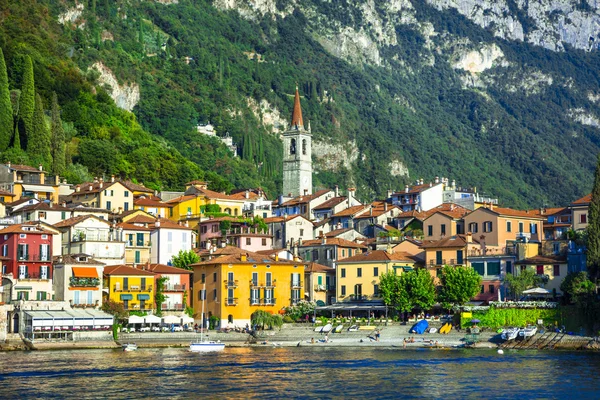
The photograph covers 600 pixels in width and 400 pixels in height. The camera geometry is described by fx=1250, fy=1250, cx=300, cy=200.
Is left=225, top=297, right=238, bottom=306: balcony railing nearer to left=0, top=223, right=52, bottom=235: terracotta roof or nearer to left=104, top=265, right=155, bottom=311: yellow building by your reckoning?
left=104, top=265, right=155, bottom=311: yellow building

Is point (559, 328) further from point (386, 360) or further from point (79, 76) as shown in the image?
point (79, 76)

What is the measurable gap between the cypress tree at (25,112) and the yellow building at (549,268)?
6284 cm

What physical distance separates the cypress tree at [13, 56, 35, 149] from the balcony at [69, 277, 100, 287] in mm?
45118

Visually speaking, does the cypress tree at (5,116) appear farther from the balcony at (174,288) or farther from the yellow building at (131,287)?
the balcony at (174,288)

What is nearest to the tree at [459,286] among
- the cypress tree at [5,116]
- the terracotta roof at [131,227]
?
the terracotta roof at [131,227]

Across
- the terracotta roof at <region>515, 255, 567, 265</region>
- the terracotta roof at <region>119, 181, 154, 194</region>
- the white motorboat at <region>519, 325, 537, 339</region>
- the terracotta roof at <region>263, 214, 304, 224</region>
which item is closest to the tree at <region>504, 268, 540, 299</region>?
the terracotta roof at <region>515, 255, 567, 265</region>

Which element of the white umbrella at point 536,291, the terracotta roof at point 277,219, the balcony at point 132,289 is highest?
the terracotta roof at point 277,219

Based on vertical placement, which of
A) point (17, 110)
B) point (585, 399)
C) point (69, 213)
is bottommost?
point (585, 399)

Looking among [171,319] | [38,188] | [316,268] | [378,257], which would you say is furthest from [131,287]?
[38,188]

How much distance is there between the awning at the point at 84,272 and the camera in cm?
9619

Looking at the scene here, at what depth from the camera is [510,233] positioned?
10725cm

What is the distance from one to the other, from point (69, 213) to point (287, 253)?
20.2 m

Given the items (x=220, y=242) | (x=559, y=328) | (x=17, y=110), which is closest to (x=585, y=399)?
(x=559, y=328)

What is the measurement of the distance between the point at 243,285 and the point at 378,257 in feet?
38.8
